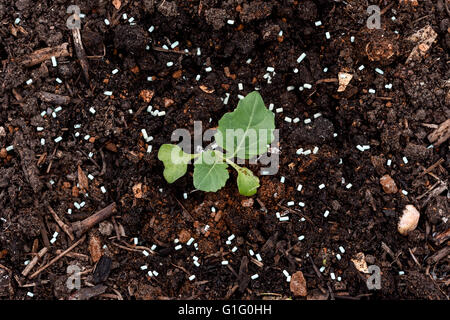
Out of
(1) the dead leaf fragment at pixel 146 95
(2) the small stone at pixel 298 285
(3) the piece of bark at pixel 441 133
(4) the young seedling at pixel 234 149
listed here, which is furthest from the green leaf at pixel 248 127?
(3) the piece of bark at pixel 441 133

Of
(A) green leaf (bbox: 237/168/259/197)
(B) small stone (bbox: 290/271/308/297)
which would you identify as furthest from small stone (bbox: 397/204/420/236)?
(A) green leaf (bbox: 237/168/259/197)

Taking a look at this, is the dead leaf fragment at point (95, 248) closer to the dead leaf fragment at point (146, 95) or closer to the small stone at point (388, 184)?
the dead leaf fragment at point (146, 95)

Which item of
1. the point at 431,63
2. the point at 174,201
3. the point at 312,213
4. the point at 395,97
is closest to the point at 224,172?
the point at 174,201

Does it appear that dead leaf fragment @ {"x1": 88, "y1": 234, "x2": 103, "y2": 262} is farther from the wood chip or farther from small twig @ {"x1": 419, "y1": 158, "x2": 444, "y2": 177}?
small twig @ {"x1": 419, "y1": 158, "x2": 444, "y2": 177}

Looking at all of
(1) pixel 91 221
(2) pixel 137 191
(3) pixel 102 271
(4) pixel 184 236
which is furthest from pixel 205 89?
(3) pixel 102 271

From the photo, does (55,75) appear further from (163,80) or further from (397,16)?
(397,16)

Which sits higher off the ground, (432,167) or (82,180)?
(432,167)

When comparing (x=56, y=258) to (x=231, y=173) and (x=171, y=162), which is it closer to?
(x=171, y=162)

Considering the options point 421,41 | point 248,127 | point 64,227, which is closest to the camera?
point 248,127
